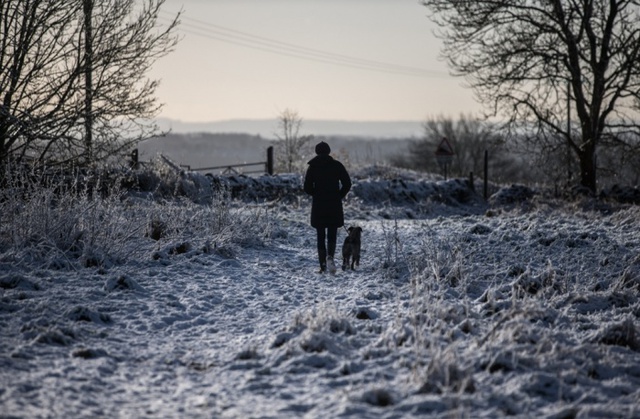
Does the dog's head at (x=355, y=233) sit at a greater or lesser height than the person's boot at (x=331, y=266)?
greater

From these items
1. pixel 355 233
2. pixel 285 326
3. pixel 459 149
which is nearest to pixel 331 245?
pixel 355 233

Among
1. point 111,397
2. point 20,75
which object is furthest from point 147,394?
point 20,75

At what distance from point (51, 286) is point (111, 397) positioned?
3.34 meters

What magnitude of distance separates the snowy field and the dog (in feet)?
1.11

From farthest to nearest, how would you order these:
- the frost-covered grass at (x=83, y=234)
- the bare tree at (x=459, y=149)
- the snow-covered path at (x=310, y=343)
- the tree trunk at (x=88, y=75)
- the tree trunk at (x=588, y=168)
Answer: the bare tree at (x=459, y=149) → the tree trunk at (x=588, y=168) → the tree trunk at (x=88, y=75) → the frost-covered grass at (x=83, y=234) → the snow-covered path at (x=310, y=343)

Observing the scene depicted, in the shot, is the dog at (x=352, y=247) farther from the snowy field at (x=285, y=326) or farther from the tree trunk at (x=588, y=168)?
the tree trunk at (x=588, y=168)

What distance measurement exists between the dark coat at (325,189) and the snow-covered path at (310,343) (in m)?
0.90

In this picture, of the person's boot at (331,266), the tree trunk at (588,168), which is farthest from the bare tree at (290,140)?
the person's boot at (331,266)

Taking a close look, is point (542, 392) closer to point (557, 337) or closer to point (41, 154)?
point (557, 337)

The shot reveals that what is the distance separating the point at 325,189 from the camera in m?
9.06

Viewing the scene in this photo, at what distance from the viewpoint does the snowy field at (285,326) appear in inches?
160

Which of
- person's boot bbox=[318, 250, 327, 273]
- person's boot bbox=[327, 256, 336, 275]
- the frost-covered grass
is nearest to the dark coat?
person's boot bbox=[318, 250, 327, 273]

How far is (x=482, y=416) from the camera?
379 centimetres

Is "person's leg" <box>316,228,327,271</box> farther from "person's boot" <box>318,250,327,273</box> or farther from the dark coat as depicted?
the dark coat
